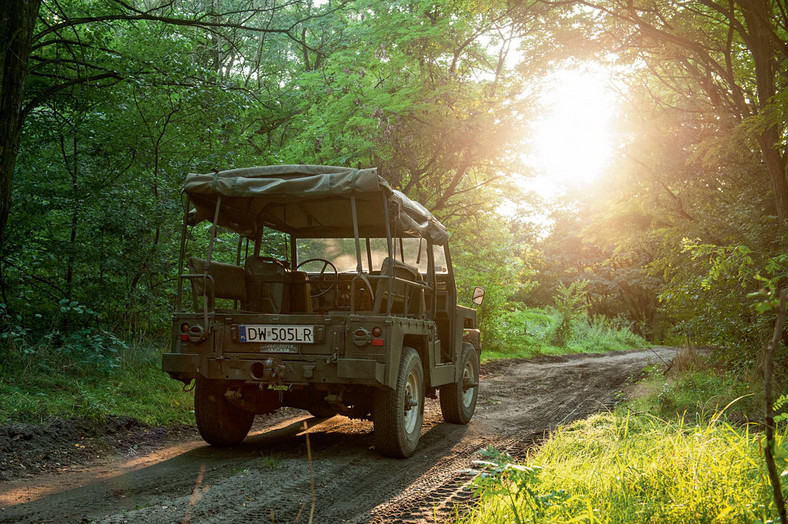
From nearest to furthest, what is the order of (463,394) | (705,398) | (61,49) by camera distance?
1. (463,394)
2. (705,398)
3. (61,49)

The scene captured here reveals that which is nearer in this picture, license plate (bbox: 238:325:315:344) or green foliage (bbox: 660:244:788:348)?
license plate (bbox: 238:325:315:344)

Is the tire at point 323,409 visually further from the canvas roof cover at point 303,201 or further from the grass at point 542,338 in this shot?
the grass at point 542,338

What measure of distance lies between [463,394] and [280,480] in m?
3.77

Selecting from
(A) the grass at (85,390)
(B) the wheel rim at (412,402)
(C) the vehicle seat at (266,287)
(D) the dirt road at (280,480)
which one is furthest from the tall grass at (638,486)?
(A) the grass at (85,390)

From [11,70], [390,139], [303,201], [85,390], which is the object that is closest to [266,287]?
[303,201]

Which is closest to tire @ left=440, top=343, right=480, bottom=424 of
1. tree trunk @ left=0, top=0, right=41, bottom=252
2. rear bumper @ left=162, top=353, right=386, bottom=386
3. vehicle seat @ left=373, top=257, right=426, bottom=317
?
vehicle seat @ left=373, top=257, right=426, bottom=317

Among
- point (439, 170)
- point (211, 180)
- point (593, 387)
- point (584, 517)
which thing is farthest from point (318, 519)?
point (439, 170)

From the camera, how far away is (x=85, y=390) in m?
7.68

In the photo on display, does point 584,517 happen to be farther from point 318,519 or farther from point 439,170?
point 439,170

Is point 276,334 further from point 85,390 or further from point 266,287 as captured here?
point 85,390

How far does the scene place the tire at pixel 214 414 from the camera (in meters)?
6.36

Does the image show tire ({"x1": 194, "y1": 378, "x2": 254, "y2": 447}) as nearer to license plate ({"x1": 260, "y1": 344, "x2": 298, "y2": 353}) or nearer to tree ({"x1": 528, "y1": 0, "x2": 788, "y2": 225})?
license plate ({"x1": 260, "y1": 344, "x2": 298, "y2": 353})

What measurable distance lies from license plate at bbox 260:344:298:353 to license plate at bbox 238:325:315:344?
0.12ft

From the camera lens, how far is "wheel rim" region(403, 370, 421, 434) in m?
6.37
